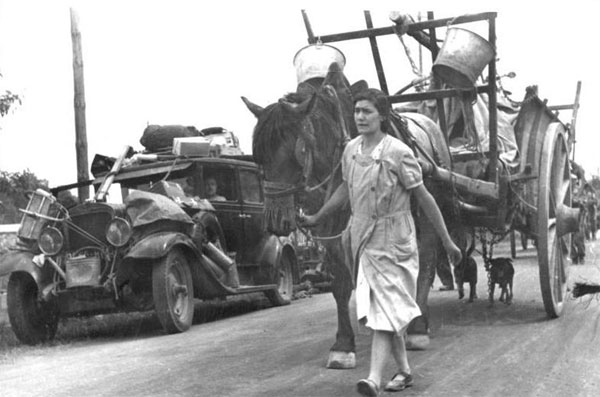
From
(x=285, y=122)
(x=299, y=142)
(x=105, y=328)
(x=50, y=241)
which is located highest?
(x=285, y=122)

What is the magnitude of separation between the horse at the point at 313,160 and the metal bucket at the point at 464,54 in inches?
56.7

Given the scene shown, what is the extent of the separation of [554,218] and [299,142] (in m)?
3.91

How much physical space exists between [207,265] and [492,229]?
3.46 metres

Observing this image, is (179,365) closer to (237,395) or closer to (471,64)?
(237,395)

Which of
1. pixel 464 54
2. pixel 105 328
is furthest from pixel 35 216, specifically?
pixel 464 54

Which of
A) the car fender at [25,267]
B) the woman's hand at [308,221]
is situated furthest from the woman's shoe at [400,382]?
the car fender at [25,267]

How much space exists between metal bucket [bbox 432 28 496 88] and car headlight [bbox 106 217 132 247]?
400cm

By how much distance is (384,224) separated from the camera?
518 centimetres

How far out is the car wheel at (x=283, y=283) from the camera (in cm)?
1267

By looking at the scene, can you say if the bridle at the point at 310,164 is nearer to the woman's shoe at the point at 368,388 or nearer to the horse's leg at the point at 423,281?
the horse's leg at the point at 423,281

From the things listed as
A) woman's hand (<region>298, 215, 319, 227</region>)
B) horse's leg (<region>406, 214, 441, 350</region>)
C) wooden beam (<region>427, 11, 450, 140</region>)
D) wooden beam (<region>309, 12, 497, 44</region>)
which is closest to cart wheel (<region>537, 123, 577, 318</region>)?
wooden beam (<region>427, 11, 450, 140</region>)

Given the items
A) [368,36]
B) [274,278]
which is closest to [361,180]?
[368,36]

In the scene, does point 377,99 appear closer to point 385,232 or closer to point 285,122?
point 385,232

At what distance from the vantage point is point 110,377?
6.45 meters
